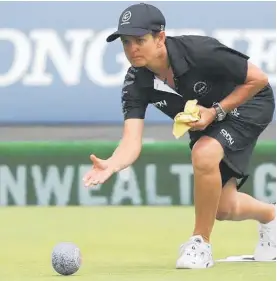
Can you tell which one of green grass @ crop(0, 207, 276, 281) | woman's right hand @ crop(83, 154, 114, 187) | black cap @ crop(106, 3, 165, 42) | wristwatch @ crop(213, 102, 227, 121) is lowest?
green grass @ crop(0, 207, 276, 281)

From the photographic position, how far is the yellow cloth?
580cm

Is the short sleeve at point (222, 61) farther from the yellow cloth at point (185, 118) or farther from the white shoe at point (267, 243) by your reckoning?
the white shoe at point (267, 243)

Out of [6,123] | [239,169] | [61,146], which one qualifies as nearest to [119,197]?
[61,146]

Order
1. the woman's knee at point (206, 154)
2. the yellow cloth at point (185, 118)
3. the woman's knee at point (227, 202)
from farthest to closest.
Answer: the woman's knee at point (227, 202), the woman's knee at point (206, 154), the yellow cloth at point (185, 118)

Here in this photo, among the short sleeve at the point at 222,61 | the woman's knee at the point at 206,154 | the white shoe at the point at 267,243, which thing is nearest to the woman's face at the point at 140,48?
the short sleeve at the point at 222,61

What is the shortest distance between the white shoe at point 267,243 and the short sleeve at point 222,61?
42.5 inches

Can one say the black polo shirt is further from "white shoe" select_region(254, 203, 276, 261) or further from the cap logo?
"white shoe" select_region(254, 203, 276, 261)

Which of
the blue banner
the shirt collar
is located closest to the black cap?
the shirt collar

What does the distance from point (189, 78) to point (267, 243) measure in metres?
1.20

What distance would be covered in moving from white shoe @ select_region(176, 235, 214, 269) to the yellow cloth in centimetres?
62

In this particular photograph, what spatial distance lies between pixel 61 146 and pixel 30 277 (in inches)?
223

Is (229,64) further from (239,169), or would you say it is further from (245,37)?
(245,37)

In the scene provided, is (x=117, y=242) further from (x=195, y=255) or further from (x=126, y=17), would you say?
(x=126, y=17)

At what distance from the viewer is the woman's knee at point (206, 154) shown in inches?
233
